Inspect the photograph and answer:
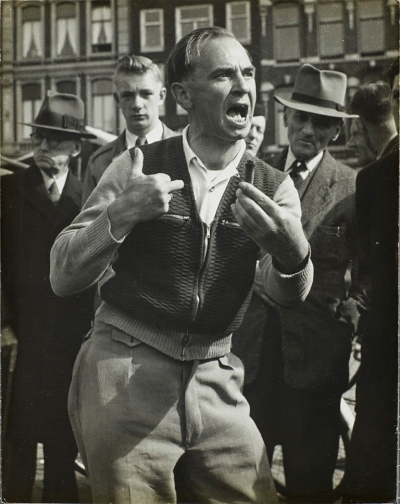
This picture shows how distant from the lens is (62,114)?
338 centimetres

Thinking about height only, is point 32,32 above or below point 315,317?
above

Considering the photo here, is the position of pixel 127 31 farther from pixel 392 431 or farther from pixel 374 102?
pixel 392 431

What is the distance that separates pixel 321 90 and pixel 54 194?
1424 millimetres

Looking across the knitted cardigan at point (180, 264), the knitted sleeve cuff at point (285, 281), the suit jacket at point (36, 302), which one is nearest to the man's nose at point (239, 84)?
the knitted cardigan at point (180, 264)

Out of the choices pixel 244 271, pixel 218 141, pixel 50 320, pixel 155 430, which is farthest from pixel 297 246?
pixel 50 320

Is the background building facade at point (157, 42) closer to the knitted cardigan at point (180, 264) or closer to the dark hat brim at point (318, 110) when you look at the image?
the dark hat brim at point (318, 110)

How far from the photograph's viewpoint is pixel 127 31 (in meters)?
3.32

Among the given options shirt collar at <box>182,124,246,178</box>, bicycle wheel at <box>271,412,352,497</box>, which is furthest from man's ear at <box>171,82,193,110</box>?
bicycle wheel at <box>271,412,352,497</box>

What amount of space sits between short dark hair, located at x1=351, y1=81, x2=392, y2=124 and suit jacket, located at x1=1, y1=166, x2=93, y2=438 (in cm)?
145

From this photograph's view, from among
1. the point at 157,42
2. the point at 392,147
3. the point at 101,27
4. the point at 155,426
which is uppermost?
the point at 101,27

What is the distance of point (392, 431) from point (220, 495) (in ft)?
3.36

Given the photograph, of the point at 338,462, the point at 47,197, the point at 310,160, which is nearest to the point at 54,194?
the point at 47,197

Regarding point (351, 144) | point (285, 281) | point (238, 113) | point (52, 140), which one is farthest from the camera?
point (52, 140)

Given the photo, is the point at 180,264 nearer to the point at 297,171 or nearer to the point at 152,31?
the point at 297,171
